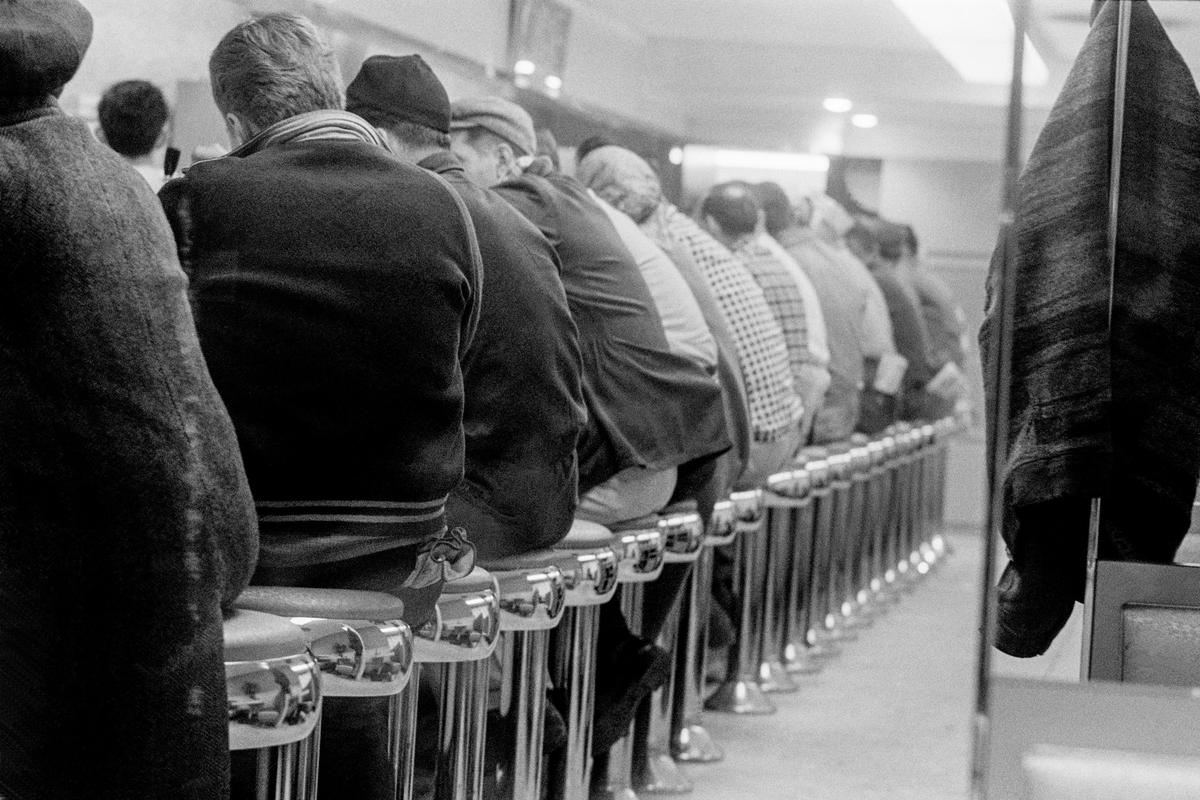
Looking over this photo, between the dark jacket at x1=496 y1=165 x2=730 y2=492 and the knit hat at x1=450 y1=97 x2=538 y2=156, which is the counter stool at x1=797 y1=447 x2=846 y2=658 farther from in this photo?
the knit hat at x1=450 y1=97 x2=538 y2=156

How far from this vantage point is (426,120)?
9.23 feet

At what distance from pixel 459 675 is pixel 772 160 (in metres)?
1.90

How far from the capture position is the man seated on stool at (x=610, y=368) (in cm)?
337

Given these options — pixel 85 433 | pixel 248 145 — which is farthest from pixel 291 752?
pixel 248 145

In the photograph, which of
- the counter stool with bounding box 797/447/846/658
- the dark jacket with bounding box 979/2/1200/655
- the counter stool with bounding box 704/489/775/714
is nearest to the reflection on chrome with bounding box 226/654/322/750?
the dark jacket with bounding box 979/2/1200/655

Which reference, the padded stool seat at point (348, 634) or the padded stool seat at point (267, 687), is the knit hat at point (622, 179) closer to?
the padded stool seat at point (348, 634)

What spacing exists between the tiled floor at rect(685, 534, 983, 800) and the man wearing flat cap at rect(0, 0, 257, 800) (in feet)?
6.06

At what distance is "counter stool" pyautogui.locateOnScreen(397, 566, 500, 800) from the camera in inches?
89.8

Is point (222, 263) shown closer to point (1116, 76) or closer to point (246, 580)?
point (246, 580)

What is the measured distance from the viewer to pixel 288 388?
6.92 ft

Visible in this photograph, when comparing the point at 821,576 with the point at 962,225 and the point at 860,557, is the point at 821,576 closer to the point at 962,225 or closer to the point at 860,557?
the point at 860,557

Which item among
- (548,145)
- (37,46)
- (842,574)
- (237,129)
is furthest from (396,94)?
(842,574)

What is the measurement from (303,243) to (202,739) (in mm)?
655

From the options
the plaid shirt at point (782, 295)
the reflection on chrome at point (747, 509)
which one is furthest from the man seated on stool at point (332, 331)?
the plaid shirt at point (782, 295)
